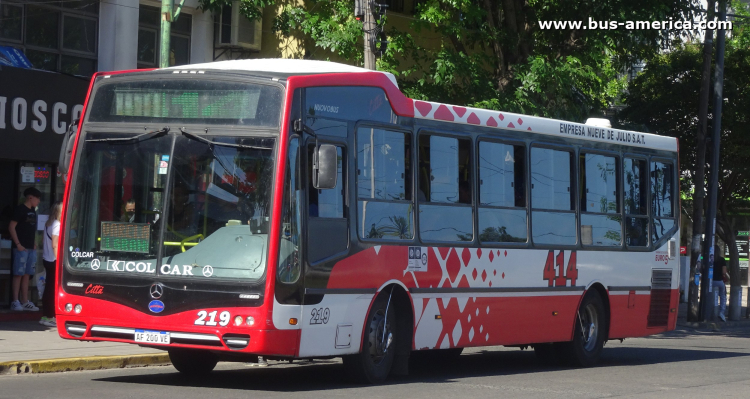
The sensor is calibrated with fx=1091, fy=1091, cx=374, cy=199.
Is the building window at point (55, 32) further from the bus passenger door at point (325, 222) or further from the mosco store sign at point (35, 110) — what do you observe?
the bus passenger door at point (325, 222)

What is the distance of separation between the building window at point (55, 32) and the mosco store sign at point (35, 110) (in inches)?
53.6

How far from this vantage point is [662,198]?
1612 cm

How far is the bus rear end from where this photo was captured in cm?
967

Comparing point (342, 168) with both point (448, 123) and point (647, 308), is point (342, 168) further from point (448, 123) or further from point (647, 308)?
point (647, 308)

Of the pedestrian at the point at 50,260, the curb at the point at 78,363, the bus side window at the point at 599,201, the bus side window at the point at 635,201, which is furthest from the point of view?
the pedestrian at the point at 50,260

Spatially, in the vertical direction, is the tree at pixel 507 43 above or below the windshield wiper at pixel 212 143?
above

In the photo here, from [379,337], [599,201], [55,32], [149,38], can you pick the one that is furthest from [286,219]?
[149,38]

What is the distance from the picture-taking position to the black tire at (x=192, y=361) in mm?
11477

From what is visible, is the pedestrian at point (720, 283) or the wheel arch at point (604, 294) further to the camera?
the pedestrian at point (720, 283)

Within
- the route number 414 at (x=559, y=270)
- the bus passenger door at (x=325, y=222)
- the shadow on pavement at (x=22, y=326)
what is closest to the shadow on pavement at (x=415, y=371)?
the route number 414 at (x=559, y=270)

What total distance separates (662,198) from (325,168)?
7.84 metres

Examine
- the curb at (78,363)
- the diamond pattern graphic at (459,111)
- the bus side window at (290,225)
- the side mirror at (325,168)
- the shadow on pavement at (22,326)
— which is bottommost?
the curb at (78,363)

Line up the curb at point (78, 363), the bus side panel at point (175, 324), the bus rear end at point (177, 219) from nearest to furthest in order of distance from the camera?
the bus side panel at point (175, 324) → the bus rear end at point (177, 219) → the curb at point (78, 363)

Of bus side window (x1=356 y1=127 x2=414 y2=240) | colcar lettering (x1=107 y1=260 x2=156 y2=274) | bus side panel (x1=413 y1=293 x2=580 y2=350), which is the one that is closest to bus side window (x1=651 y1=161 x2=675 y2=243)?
bus side panel (x1=413 y1=293 x2=580 y2=350)
